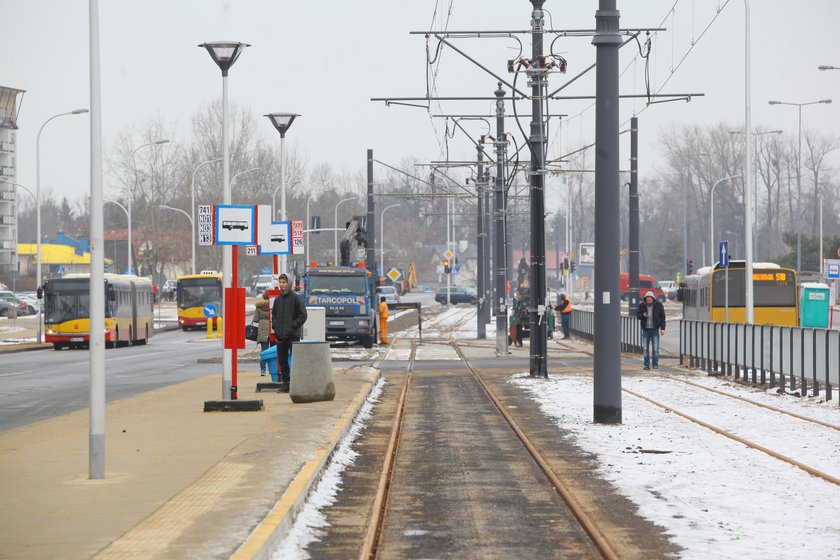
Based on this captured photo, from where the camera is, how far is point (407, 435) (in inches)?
692

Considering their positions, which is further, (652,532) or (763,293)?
(763,293)

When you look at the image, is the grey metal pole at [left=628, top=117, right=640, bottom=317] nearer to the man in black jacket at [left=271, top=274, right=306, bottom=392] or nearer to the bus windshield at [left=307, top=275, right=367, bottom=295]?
the bus windshield at [left=307, top=275, right=367, bottom=295]

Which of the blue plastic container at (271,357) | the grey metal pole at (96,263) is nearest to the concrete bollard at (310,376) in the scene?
the blue plastic container at (271,357)

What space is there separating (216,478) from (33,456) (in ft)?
10.1

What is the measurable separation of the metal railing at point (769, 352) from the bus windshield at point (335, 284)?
15296 mm

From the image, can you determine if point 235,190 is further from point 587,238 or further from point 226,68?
point 587,238

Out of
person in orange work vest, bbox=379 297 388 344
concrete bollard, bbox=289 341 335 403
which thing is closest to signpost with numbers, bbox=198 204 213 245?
concrete bollard, bbox=289 341 335 403

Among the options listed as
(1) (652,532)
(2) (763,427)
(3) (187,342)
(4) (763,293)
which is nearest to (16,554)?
(1) (652,532)

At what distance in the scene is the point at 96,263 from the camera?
11773 millimetres

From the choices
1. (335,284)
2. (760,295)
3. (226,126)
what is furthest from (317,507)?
(335,284)

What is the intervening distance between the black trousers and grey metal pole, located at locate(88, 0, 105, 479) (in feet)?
36.1

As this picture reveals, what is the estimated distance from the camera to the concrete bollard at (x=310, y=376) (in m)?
21.1

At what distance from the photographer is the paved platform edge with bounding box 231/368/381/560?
8.62 metres

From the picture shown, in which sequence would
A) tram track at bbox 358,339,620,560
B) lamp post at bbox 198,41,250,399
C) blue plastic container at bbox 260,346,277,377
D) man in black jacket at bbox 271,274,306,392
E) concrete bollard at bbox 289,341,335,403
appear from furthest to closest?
blue plastic container at bbox 260,346,277,377 → man in black jacket at bbox 271,274,306,392 → concrete bollard at bbox 289,341,335,403 → lamp post at bbox 198,41,250,399 → tram track at bbox 358,339,620,560
